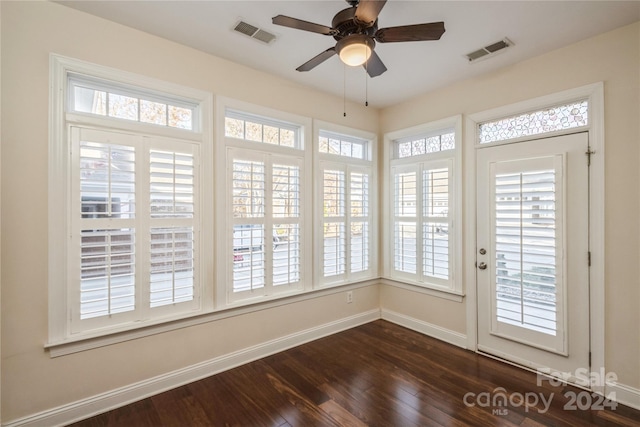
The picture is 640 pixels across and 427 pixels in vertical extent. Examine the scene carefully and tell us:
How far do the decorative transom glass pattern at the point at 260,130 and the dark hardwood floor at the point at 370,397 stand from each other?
7.33 feet

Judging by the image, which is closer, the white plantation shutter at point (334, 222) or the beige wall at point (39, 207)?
the beige wall at point (39, 207)

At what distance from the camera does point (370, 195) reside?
13.0ft

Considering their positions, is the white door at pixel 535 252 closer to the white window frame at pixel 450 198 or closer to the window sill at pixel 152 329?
the white window frame at pixel 450 198

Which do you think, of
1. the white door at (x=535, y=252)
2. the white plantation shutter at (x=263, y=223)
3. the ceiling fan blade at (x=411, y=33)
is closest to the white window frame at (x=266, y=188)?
the white plantation shutter at (x=263, y=223)

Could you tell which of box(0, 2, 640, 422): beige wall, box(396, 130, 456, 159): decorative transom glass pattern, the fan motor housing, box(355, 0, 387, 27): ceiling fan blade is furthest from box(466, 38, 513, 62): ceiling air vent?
box(355, 0, 387, 27): ceiling fan blade

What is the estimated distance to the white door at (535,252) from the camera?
2484 millimetres

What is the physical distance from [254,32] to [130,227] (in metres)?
1.81

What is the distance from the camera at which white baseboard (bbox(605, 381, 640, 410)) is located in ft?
7.22

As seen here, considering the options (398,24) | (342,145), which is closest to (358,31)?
(398,24)

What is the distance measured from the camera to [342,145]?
149 inches

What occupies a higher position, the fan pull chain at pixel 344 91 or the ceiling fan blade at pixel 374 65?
the fan pull chain at pixel 344 91

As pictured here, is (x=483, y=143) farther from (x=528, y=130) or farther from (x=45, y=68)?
(x=45, y=68)

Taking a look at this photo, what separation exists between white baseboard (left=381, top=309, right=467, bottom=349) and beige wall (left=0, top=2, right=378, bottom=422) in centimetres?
250

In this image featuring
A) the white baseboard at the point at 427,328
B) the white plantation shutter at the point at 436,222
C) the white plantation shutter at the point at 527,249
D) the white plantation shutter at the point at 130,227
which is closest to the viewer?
the white plantation shutter at the point at 130,227
